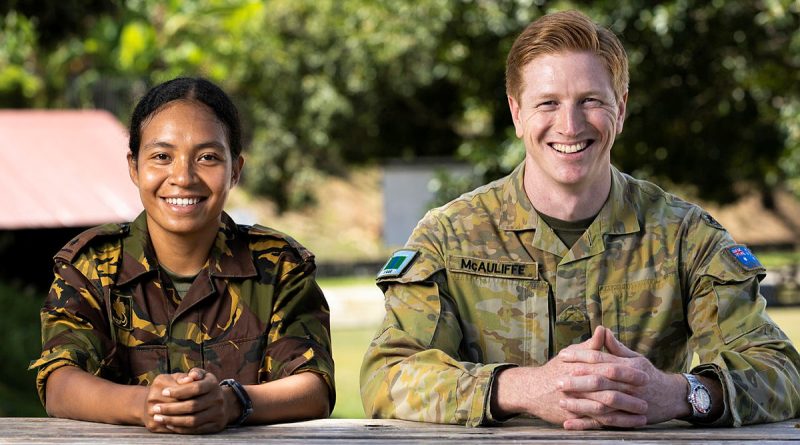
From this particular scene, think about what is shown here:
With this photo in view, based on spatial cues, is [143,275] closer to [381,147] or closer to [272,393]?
[272,393]

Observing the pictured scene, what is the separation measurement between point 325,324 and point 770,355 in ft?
3.72

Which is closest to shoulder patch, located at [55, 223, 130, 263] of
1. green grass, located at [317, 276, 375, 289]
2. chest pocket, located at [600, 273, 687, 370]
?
chest pocket, located at [600, 273, 687, 370]

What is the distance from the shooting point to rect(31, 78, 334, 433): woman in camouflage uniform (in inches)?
128

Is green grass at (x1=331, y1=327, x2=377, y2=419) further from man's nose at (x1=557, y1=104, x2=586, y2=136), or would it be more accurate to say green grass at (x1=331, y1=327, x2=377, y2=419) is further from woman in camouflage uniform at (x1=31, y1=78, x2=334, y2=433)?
man's nose at (x1=557, y1=104, x2=586, y2=136)

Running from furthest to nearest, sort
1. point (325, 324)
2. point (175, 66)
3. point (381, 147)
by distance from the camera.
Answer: point (381, 147) < point (175, 66) < point (325, 324)

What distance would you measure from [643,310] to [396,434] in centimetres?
88

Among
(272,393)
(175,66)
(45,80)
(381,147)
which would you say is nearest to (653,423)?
(272,393)

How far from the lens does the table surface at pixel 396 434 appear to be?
109 inches

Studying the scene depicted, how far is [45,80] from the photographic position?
21.8 meters

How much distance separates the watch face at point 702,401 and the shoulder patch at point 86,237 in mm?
1524

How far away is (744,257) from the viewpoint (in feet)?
10.9

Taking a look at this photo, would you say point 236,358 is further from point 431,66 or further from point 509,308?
point 431,66

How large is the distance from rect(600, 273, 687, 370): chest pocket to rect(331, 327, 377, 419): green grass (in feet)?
22.4

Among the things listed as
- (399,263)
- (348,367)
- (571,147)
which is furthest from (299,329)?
(348,367)
